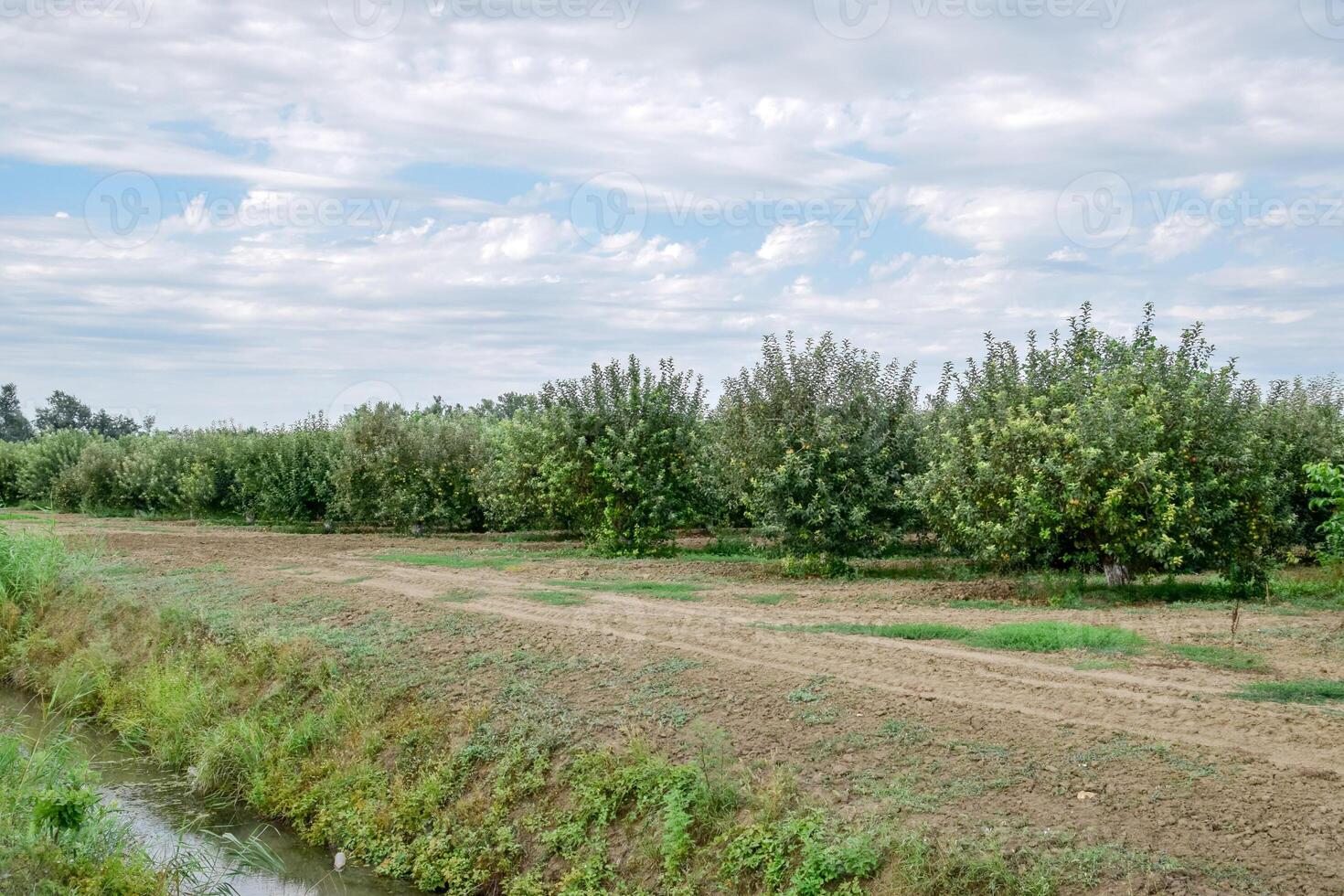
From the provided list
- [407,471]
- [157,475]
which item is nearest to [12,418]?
[157,475]

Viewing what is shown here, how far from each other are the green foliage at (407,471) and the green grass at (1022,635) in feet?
59.8

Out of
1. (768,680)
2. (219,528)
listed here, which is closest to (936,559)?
(768,680)

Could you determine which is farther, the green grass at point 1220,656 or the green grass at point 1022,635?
the green grass at point 1022,635

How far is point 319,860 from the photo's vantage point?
9664 millimetres

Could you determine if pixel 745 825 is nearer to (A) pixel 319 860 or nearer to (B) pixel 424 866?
(B) pixel 424 866

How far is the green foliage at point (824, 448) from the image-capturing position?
17656 mm

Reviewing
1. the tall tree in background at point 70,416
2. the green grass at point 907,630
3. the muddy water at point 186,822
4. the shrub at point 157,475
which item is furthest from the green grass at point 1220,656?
the tall tree in background at point 70,416

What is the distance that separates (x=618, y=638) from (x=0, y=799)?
6.00 metres

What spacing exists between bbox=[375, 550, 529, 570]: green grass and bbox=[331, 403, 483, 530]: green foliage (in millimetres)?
6333

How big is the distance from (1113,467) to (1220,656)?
4.06 m

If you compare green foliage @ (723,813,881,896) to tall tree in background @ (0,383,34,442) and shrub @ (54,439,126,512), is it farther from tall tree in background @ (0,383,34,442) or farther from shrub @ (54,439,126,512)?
tall tree in background @ (0,383,34,442)

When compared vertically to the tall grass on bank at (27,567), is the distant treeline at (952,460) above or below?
above

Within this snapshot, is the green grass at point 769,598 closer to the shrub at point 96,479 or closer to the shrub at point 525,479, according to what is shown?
the shrub at point 525,479

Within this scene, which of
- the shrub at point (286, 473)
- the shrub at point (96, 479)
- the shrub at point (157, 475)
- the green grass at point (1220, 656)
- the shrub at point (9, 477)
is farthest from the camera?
the shrub at point (9, 477)
